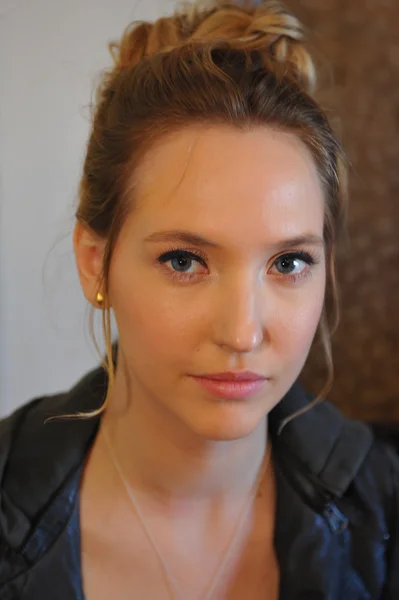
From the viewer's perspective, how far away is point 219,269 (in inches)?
28.2

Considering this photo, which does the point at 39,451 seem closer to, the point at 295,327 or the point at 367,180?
the point at 295,327

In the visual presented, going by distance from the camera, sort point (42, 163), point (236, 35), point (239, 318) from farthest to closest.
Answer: point (42, 163) → point (236, 35) → point (239, 318)

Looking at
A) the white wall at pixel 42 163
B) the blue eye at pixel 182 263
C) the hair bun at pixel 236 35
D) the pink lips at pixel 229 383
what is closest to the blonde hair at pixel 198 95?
the hair bun at pixel 236 35

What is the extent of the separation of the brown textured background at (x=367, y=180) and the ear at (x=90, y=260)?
64 centimetres

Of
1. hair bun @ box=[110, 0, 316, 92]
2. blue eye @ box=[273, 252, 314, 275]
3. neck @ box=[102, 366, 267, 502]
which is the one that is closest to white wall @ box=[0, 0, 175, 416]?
hair bun @ box=[110, 0, 316, 92]

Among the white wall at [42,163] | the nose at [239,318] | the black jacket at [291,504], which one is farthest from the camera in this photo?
the white wall at [42,163]

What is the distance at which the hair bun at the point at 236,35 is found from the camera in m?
0.83

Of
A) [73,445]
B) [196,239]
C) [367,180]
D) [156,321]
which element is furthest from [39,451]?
[367,180]

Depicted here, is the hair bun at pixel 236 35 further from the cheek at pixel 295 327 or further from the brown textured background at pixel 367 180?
the brown textured background at pixel 367 180

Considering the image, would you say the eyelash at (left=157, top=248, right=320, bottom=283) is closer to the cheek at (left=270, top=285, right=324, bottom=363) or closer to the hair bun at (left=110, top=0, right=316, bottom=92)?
the cheek at (left=270, top=285, right=324, bottom=363)

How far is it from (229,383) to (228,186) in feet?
0.77

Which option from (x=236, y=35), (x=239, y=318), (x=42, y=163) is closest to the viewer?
(x=239, y=318)

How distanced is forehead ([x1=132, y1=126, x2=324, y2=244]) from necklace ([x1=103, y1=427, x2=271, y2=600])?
0.39 metres

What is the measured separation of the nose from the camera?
26.9 inches
